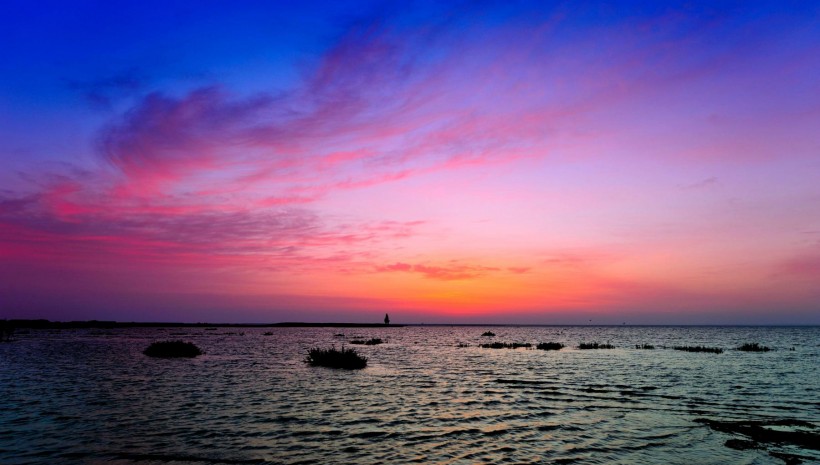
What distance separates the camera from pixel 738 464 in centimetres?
1702

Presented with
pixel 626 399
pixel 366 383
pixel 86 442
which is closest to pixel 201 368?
pixel 366 383

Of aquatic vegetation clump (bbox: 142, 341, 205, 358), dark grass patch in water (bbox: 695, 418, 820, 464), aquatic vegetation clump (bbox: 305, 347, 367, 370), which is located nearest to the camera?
dark grass patch in water (bbox: 695, 418, 820, 464)

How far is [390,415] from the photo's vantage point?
25.0 m

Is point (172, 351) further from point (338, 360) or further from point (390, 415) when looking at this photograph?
point (390, 415)

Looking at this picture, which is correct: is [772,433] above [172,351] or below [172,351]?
above

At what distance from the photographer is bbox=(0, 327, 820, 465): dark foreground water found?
17953 mm

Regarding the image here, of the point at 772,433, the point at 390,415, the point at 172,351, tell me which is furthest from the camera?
the point at 172,351

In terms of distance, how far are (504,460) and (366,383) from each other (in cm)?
2181

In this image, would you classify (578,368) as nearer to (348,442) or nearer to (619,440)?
(619,440)

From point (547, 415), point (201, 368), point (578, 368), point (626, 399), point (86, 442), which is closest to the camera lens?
point (86, 442)

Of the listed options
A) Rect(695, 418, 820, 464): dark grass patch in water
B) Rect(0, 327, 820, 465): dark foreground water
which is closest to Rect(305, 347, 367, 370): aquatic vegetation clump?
Rect(0, 327, 820, 465): dark foreground water

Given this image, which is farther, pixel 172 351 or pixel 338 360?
pixel 172 351

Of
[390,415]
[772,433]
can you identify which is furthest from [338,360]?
[772,433]

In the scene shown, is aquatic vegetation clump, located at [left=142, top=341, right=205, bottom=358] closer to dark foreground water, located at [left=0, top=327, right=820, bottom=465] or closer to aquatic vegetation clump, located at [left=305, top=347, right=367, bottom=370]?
dark foreground water, located at [left=0, top=327, right=820, bottom=465]
